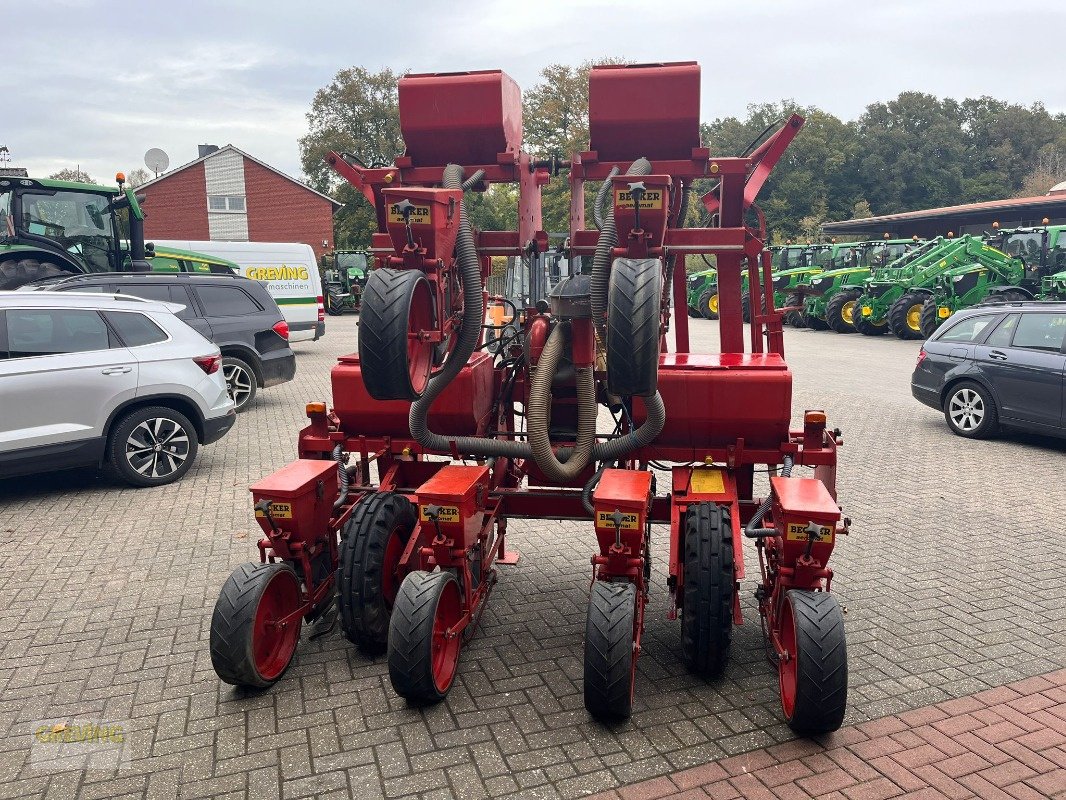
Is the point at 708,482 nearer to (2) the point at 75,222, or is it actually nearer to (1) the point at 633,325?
(1) the point at 633,325

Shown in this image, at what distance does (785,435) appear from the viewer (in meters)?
4.59

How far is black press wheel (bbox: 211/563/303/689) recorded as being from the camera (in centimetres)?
383

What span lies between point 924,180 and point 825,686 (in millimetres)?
62173

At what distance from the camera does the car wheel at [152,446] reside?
7.69 m

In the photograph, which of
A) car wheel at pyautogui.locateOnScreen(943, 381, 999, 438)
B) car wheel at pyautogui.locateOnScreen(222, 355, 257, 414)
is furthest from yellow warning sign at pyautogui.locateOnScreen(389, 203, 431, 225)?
car wheel at pyautogui.locateOnScreen(222, 355, 257, 414)

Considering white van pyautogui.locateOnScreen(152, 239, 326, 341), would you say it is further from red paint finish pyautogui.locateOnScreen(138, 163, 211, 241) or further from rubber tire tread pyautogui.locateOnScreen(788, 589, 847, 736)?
red paint finish pyautogui.locateOnScreen(138, 163, 211, 241)

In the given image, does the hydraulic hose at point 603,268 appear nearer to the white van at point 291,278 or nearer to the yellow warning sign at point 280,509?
the yellow warning sign at point 280,509

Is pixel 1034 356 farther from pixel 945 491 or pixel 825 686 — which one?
pixel 825 686

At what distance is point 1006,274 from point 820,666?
66.3ft

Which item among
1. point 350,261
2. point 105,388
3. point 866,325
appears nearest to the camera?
point 105,388

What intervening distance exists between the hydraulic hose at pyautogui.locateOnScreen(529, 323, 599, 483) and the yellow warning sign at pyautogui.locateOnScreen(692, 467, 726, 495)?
0.62 meters

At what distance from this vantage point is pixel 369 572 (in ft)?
13.8

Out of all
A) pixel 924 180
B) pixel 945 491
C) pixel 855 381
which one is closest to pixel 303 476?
pixel 945 491

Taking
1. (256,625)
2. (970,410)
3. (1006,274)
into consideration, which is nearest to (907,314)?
(1006,274)
